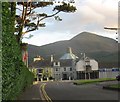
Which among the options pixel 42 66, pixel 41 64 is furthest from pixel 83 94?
pixel 41 64

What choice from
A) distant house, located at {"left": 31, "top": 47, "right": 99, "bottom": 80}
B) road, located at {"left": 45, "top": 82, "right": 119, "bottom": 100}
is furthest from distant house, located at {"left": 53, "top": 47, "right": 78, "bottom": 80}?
road, located at {"left": 45, "top": 82, "right": 119, "bottom": 100}

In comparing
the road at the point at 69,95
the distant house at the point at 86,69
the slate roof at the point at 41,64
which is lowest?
the road at the point at 69,95

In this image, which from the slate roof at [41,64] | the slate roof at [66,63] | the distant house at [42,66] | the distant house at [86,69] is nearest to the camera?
the distant house at [86,69]

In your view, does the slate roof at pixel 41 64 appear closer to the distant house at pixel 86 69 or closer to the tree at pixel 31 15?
the distant house at pixel 86 69

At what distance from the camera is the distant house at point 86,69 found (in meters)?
129

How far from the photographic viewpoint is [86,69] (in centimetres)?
13000

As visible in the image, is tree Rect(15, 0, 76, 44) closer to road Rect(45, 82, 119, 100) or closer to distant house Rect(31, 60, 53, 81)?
road Rect(45, 82, 119, 100)

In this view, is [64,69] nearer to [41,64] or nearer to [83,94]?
[41,64]

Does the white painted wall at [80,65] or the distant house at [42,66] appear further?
the distant house at [42,66]

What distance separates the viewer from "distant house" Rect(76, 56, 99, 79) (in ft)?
424

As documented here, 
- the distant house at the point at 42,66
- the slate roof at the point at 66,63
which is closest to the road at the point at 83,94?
the distant house at the point at 42,66

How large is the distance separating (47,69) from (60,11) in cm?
A: 11187

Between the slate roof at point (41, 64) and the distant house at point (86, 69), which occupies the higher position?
the slate roof at point (41, 64)

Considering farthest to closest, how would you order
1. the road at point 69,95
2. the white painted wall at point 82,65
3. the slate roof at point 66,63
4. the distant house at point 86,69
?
the slate roof at point 66,63
the white painted wall at point 82,65
the distant house at point 86,69
the road at point 69,95
